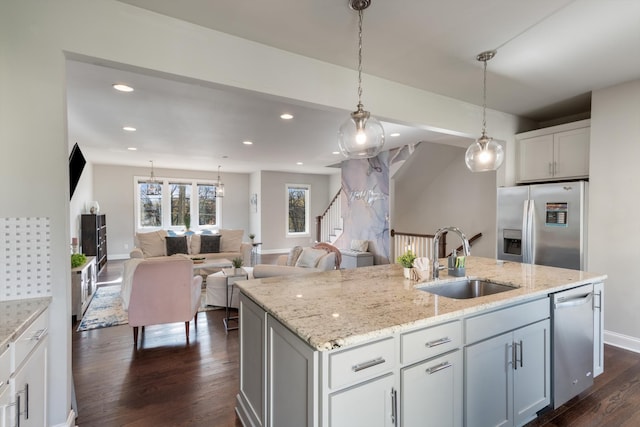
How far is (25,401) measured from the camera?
1.45m

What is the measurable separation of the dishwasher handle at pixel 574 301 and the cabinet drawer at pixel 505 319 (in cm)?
11

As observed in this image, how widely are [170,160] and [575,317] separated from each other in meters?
8.27

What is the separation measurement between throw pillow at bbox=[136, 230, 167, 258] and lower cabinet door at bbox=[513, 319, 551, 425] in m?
6.67

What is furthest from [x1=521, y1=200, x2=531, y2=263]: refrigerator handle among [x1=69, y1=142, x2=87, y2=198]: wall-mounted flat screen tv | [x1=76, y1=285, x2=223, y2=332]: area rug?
[x1=69, y1=142, x2=87, y2=198]: wall-mounted flat screen tv

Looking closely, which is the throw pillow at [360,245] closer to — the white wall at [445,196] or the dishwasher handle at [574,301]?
the white wall at [445,196]

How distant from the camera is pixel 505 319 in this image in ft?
6.11

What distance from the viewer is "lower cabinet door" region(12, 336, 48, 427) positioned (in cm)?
140

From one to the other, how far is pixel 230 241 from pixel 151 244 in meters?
1.66

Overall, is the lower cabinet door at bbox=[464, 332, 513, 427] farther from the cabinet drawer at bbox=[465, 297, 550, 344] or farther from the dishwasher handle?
the dishwasher handle

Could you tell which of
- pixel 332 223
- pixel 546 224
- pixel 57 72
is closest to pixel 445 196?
pixel 332 223

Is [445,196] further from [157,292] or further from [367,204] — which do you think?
[157,292]

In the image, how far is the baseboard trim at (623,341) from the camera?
3200 millimetres

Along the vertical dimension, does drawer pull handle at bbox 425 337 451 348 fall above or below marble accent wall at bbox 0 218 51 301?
below

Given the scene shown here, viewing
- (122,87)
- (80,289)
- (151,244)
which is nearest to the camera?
(122,87)
